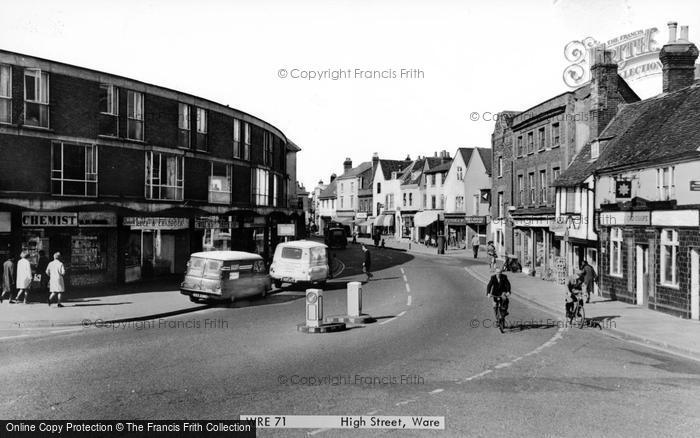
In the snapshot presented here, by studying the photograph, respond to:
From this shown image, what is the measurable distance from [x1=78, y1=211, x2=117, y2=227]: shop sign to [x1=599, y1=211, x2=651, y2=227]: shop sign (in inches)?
825

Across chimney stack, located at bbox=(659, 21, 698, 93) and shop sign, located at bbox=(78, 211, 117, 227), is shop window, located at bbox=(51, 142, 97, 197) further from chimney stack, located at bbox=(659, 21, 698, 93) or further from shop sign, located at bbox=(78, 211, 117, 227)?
chimney stack, located at bbox=(659, 21, 698, 93)

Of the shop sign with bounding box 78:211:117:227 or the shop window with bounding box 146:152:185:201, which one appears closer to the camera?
the shop sign with bounding box 78:211:117:227

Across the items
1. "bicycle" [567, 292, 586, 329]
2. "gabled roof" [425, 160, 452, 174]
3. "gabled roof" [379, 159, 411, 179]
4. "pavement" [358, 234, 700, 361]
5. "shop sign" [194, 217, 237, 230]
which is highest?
"gabled roof" [379, 159, 411, 179]

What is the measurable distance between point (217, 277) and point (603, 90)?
68.4 feet

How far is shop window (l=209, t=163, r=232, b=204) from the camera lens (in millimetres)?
31109

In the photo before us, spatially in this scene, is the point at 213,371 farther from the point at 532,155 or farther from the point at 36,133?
the point at 532,155

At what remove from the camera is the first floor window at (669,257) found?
1841 centimetres

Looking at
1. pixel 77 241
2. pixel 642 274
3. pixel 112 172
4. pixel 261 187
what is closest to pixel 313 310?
pixel 77 241

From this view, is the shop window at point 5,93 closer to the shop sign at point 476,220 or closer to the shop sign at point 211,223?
the shop sign at point 211,223

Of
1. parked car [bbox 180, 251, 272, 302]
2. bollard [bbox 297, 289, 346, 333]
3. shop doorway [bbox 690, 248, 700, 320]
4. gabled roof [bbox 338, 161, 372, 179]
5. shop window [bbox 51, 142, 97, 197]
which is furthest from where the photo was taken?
gabled roof [bbox 338, 161, 372, 179]

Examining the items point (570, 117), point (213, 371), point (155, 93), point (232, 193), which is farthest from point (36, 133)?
point (570, 117)

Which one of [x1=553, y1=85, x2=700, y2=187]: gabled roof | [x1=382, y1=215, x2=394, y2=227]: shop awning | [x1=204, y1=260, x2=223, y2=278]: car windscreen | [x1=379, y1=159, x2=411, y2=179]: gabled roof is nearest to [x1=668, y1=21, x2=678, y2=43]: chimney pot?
[x1=553, y1=85, x2=700, y2=187]: gabled roof

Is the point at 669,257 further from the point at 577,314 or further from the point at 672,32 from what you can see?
the point at 672,32

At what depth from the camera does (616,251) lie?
896 inches
